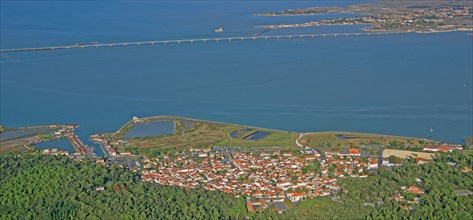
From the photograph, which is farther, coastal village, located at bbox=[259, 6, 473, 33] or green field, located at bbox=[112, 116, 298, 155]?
coastal village, located at bbox=[259, 6, 473, 33]

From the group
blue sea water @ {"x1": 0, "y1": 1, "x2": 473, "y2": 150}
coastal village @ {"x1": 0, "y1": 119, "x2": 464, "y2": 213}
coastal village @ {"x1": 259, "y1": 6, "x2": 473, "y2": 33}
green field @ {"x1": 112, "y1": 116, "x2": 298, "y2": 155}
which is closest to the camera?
coastal village @ {"x1": 0, "y1": 119, "x2": 464, "y2": 213}

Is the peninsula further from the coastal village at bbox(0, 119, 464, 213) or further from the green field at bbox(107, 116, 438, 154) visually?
the coastal village at bbox(0, 119, 464, 213)

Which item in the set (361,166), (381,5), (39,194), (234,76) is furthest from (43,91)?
(381,5)

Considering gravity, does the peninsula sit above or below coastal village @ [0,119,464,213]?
above

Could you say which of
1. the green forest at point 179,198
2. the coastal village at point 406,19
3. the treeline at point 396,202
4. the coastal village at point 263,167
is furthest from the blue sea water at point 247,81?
the green forest at point 179,198

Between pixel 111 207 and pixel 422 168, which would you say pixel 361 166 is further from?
pixel 111 207

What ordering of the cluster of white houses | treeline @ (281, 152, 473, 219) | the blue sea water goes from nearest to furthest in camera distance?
treeline @ (281, 152, 473, 219) < the cluster of white houses < the blue sea water

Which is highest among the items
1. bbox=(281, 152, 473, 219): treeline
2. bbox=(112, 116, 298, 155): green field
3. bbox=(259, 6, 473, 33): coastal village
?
bbox=(259, 6, 473, 33): coastal village

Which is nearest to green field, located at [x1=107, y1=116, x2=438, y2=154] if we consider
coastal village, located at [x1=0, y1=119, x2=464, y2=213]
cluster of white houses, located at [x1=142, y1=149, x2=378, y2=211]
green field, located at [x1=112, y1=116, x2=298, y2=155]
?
green field, located at [x1=112, y1=116, x2=298, y2=155]

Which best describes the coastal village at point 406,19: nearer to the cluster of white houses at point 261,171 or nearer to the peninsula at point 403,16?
the peninsula at point 403,16
